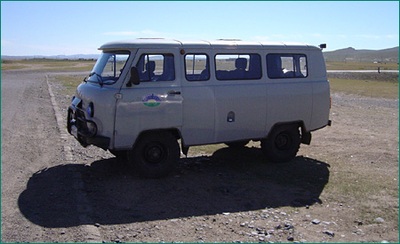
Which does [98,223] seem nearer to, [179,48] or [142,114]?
[142,114]

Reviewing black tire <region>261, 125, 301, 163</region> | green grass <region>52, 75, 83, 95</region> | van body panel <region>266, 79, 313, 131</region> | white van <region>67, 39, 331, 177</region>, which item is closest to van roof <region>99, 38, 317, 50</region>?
white van <region>67, 39, 331, 177</region>

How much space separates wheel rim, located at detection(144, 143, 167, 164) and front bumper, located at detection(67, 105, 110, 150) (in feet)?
2.68

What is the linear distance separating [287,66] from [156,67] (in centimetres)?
283

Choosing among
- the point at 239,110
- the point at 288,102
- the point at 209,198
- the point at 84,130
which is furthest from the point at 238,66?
the point at 84,130

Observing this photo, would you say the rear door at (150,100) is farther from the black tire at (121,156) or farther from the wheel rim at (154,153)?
the black tire at (121,156)

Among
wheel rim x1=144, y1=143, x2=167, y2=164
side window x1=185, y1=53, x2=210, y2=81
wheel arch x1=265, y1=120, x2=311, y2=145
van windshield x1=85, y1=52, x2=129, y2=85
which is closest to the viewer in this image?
van windshield x1=85, y1=52, x2=129, y2=85

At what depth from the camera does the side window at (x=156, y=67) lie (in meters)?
7.79

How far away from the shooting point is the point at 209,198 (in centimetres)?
713

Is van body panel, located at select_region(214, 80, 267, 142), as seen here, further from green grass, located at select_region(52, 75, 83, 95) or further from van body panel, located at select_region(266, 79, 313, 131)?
green grass, located at select_region(52, 75, 83, 95)

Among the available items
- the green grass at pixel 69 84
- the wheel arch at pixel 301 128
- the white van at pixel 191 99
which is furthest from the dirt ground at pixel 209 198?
the green grass at pixel 69 84

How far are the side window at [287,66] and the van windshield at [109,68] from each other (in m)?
2.88

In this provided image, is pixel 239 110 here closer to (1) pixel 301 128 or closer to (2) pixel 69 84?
(1) pixel 301 128

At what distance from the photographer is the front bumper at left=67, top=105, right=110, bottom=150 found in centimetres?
747

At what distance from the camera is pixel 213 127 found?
8344mm
